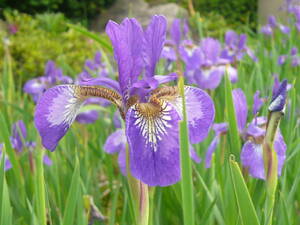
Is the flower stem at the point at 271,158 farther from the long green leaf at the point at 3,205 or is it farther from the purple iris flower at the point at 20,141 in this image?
the purple iris flower at the point at 20,141

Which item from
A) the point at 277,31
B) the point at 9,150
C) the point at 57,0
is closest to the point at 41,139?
the point at 9,150

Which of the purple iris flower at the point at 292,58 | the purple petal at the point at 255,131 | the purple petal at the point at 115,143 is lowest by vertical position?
the purple petal at the point at 115,143

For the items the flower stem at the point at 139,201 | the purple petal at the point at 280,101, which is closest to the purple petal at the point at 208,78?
the purple petal at the point at 280,101

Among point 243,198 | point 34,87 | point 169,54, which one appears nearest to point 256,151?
point 243,198

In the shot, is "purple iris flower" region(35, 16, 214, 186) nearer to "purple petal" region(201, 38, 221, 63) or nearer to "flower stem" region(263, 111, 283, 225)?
"flower stem" region(263, 111, 283, 225)

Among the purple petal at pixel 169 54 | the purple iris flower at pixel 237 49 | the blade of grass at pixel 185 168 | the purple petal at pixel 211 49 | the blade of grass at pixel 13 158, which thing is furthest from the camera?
the purple iris flower at pixel 237 49

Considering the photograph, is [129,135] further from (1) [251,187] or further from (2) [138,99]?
(1) [251,187]
